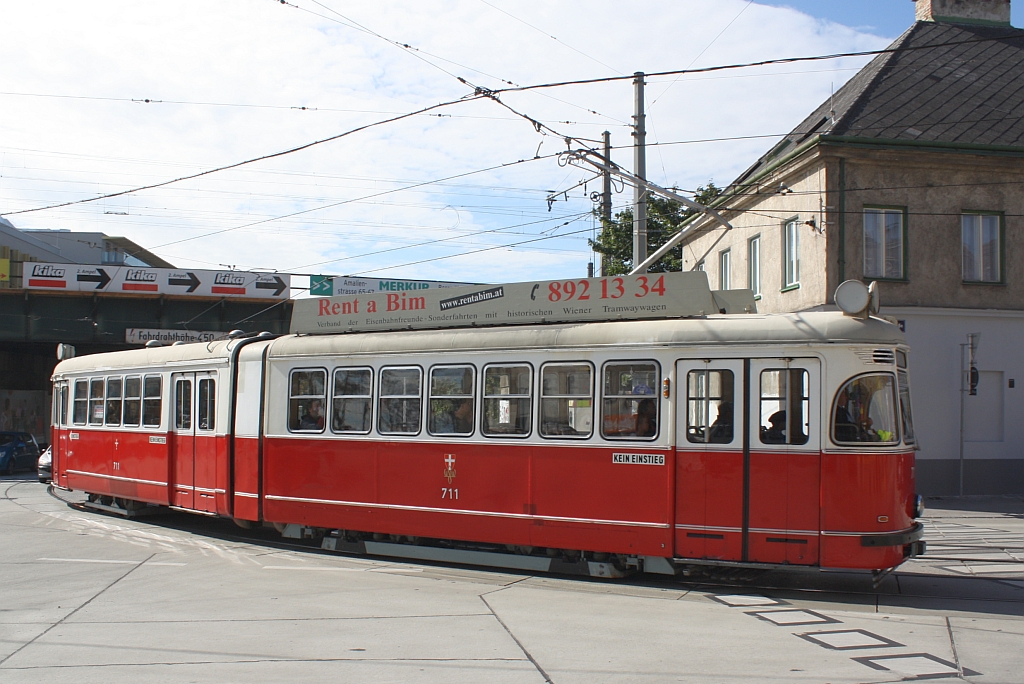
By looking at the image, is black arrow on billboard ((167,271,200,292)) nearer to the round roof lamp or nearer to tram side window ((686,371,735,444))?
tram side window ((686,371,735,444))

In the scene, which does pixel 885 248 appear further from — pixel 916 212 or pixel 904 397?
pixel 904 397

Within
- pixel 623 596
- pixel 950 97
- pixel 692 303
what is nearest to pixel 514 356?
pixel 692 303

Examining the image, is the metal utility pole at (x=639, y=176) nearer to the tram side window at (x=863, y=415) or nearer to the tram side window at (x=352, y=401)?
the tram side window at (x=352, y=401)

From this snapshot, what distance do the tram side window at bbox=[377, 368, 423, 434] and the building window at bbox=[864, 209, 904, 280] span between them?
39.0 ft

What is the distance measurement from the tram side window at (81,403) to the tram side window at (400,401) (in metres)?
8.24

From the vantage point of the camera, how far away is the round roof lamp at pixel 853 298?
872 cm

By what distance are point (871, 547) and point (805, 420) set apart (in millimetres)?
1326

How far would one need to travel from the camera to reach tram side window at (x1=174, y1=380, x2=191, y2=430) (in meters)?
13.7

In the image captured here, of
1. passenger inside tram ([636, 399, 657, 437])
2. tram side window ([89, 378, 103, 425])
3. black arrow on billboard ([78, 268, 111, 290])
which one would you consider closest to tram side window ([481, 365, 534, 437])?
passenger inside tram ([636, 399, 657, 437])

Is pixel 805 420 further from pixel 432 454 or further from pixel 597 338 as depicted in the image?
pixel 432 454

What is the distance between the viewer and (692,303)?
9.67m

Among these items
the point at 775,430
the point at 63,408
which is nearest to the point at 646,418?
the point at 775,430

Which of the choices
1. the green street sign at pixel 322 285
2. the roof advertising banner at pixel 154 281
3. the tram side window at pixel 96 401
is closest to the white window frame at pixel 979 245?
the tram side window at pixel 96 401

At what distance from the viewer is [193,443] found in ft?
44.1
